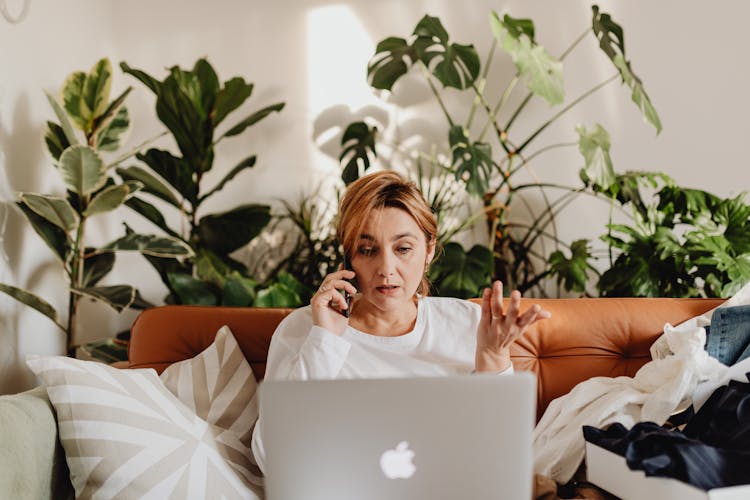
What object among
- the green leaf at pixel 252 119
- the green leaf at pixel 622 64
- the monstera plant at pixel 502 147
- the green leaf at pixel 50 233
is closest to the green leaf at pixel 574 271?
the monstera plant at pixel 502 147

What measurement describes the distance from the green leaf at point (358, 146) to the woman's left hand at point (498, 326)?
1.22m

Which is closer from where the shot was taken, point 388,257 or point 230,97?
point 388,257

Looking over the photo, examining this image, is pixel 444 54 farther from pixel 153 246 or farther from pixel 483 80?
pixel 153 246

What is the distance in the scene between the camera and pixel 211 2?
116 inches

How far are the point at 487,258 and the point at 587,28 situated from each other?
116 centimetres

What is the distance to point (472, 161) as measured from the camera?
7.98ft

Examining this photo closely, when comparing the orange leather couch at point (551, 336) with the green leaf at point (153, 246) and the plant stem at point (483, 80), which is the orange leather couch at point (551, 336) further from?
the plant stem at point (483, 80)

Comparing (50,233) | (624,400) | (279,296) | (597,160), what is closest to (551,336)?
(624,400)

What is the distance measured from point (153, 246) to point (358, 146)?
33.1 inches

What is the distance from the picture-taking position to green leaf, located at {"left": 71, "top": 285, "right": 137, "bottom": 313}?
2.29m

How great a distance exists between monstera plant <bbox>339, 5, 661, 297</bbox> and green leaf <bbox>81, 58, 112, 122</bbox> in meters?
0.87

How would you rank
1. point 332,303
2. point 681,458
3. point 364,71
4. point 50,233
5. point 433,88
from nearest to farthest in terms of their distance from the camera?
point 681,458
point 332,303
point 50,233
point 433,88
point 364,71

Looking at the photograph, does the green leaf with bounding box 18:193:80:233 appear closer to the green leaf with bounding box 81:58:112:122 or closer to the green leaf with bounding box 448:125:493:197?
the green leaf with bounding box 81:58:112:122

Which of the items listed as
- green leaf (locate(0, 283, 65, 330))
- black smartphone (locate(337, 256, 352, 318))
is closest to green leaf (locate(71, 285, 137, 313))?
green leaf (locate(0, 283, 65, 330))
